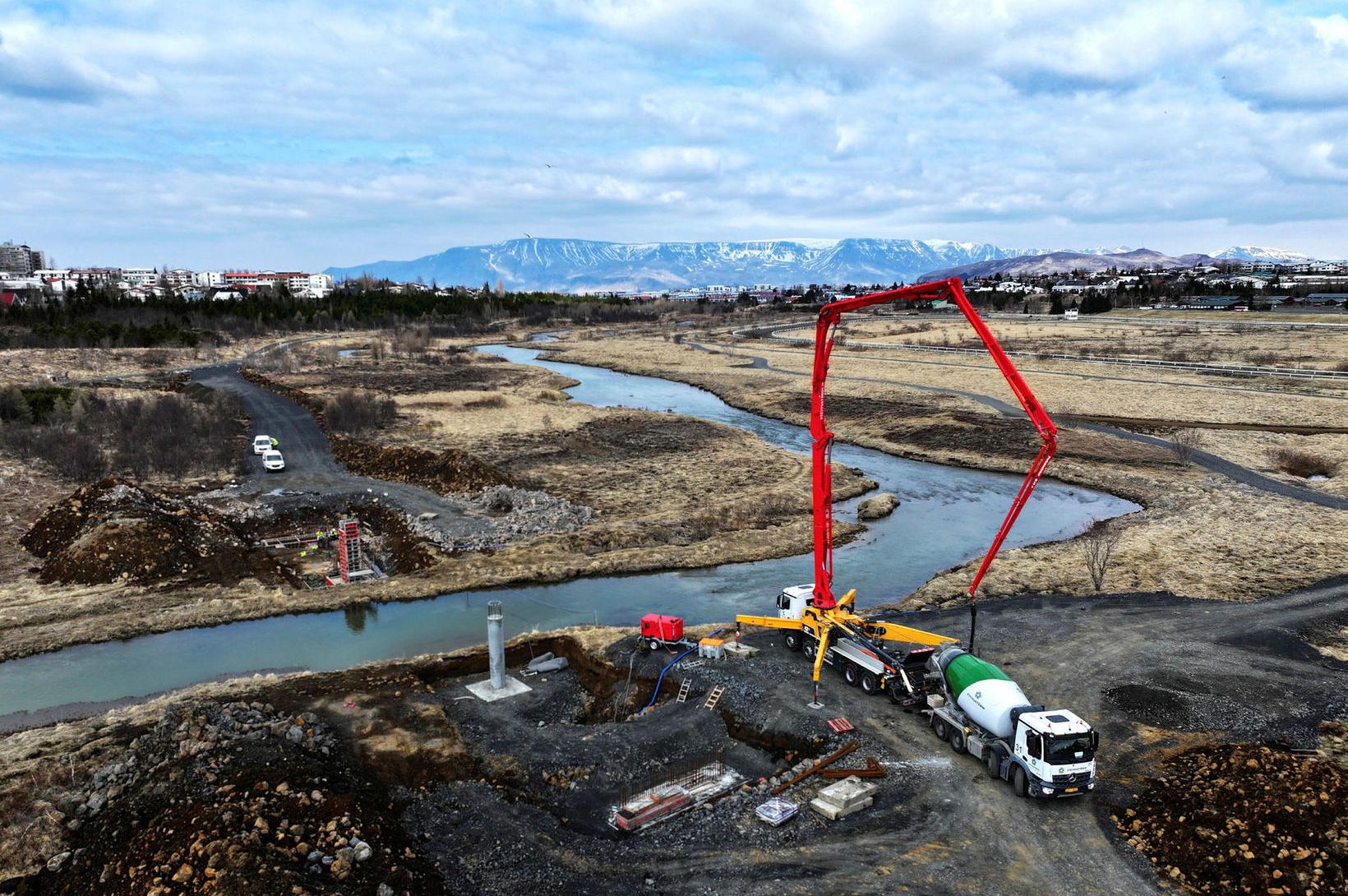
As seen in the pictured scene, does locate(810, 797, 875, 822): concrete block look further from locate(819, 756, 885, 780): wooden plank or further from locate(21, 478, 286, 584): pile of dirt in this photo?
locate(21, 478, 286, 584): pile of dirt

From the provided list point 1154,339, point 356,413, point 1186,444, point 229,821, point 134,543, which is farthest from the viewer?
point 1154,339

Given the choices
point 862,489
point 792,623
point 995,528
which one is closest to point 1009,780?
point 792,623

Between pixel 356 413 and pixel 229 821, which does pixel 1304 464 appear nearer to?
pixel 229 821

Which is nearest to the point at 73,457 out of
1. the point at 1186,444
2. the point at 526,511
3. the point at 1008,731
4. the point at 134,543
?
the point at 134,543

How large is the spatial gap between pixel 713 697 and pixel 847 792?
19.1 feet

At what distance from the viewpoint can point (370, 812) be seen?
17.4 metres

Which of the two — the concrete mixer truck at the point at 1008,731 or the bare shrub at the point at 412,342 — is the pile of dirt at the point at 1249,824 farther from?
the bare shrub at the point at 412,342

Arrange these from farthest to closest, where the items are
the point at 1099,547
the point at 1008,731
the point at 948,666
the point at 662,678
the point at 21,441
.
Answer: the point at 21,441
the point at 1099,547
the point at 662,678
the point at 948,666
the point at 1008,731

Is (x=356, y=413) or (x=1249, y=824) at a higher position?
(x=356, y=413)

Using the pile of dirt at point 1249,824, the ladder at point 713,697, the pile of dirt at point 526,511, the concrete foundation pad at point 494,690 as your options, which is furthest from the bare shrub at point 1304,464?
the concrete foundation pad at point 494,690

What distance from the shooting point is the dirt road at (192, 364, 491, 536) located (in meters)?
42.2

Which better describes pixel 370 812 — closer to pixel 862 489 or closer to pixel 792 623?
pixel 792 623

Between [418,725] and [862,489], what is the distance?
1361 inches

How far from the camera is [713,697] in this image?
76.6 feet
